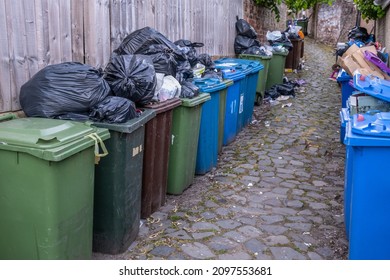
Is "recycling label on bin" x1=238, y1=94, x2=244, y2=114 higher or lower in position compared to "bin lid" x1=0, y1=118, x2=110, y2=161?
lower

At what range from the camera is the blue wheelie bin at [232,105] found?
21.5ft

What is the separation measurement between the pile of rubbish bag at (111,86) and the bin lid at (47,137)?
0.28 metres

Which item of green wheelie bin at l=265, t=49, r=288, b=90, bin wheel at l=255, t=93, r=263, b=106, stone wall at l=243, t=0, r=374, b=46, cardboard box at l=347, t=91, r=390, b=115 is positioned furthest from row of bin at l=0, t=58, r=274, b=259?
stone wall at l=243, t=0, r=374, b=46

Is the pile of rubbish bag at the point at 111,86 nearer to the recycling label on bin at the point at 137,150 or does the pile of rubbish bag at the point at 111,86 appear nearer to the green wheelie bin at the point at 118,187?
the green wheelie bin at the point at 118,187

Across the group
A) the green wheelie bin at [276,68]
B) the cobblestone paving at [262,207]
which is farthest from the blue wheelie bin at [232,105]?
the green wheelie bin at [276,68]

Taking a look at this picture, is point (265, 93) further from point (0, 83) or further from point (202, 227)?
point (0, 83)

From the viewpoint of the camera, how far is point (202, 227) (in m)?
4.25

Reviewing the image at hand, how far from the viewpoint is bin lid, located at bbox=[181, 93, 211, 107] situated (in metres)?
4.63

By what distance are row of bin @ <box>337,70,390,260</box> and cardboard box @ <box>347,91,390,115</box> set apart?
122 cm

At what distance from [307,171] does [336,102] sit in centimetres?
503

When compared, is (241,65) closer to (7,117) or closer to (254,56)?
(254,56)

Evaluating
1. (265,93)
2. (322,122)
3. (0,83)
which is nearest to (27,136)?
(0,83)

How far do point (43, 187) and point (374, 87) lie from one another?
310cm

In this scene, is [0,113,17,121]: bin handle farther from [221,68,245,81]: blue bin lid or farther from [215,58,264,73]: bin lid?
[215,58,264,73]: bin lid
